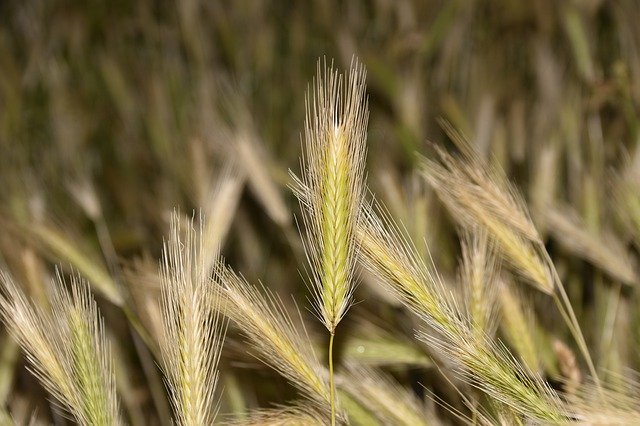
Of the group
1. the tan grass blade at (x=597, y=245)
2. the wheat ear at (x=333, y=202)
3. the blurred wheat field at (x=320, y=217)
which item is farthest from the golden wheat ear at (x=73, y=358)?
the tan grass blade at (x=597, y=245)

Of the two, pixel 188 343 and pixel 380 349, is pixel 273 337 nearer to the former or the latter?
pixel 188 343

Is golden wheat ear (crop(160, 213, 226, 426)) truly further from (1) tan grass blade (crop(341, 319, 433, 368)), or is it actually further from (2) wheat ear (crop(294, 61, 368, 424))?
(1) tan grass blade (crop(341, 319, 433, 368))

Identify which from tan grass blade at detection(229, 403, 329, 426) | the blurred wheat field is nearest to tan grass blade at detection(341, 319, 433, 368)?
the blurred wheat field

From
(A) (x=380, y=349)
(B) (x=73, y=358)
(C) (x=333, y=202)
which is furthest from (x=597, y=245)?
(B) (x=73, y=358)

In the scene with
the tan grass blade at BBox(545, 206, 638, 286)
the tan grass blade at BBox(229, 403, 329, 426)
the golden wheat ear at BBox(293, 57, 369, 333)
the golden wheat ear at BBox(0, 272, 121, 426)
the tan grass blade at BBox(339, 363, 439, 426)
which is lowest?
the tan grass blade at BBox(339, 363, 439, 426)

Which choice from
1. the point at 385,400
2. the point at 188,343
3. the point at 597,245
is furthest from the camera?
the point at 597,245

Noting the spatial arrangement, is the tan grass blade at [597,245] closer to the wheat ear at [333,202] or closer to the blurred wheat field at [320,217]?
the blurred wheat field at [320,217]

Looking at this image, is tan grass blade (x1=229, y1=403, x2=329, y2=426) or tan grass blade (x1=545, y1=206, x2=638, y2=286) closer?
tan grass blade (x1=229, y1=403, x2=329, y2=426)

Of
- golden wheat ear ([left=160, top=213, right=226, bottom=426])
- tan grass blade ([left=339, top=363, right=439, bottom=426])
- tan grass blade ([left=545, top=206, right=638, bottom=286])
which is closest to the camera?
golden wheat ear ([left=160, top=213, right=226, bottom=426])

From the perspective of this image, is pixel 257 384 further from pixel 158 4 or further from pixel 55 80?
pixel 158 4
